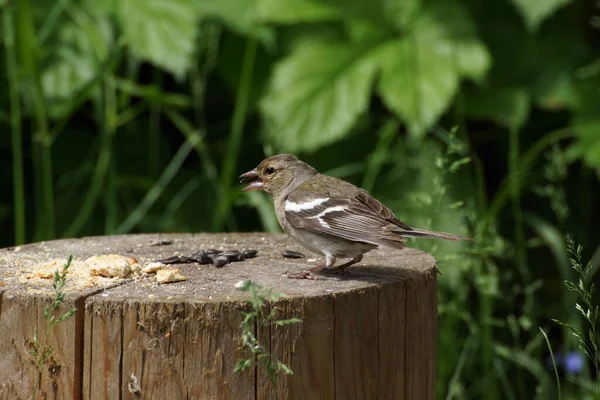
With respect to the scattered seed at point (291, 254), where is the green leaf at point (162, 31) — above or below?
above

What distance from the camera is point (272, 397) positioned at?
2.83 m

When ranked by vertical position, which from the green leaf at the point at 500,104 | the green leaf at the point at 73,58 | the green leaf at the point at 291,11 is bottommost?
the green leaf at the point at 500,104

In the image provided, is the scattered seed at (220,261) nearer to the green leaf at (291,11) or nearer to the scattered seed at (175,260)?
the scattered seed at (175,260)

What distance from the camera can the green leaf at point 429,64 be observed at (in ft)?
15.7

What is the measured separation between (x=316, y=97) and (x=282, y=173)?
33.8 inches

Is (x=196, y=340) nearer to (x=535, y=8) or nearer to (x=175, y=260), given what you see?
(x=175, y=260)

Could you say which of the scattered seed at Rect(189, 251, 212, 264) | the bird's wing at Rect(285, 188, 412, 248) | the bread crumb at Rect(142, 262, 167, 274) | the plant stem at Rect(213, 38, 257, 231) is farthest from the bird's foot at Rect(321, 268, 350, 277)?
the plant stem at Rect(213, 38, 257, 231)

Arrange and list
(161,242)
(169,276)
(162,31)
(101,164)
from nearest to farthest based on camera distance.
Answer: (169,276)
(161,242)
(162,31)
(101,164)

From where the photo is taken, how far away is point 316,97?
495 cm

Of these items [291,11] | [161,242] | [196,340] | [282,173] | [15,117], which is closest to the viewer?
[196,340]

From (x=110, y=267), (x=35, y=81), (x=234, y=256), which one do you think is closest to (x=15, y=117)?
(x=35, y=81)

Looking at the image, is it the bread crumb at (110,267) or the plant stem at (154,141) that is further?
the plant stem at (154,141)

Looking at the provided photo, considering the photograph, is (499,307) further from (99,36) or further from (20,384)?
(20,384)

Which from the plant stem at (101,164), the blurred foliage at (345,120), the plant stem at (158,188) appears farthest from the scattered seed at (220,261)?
the plant stem at (101,164)
